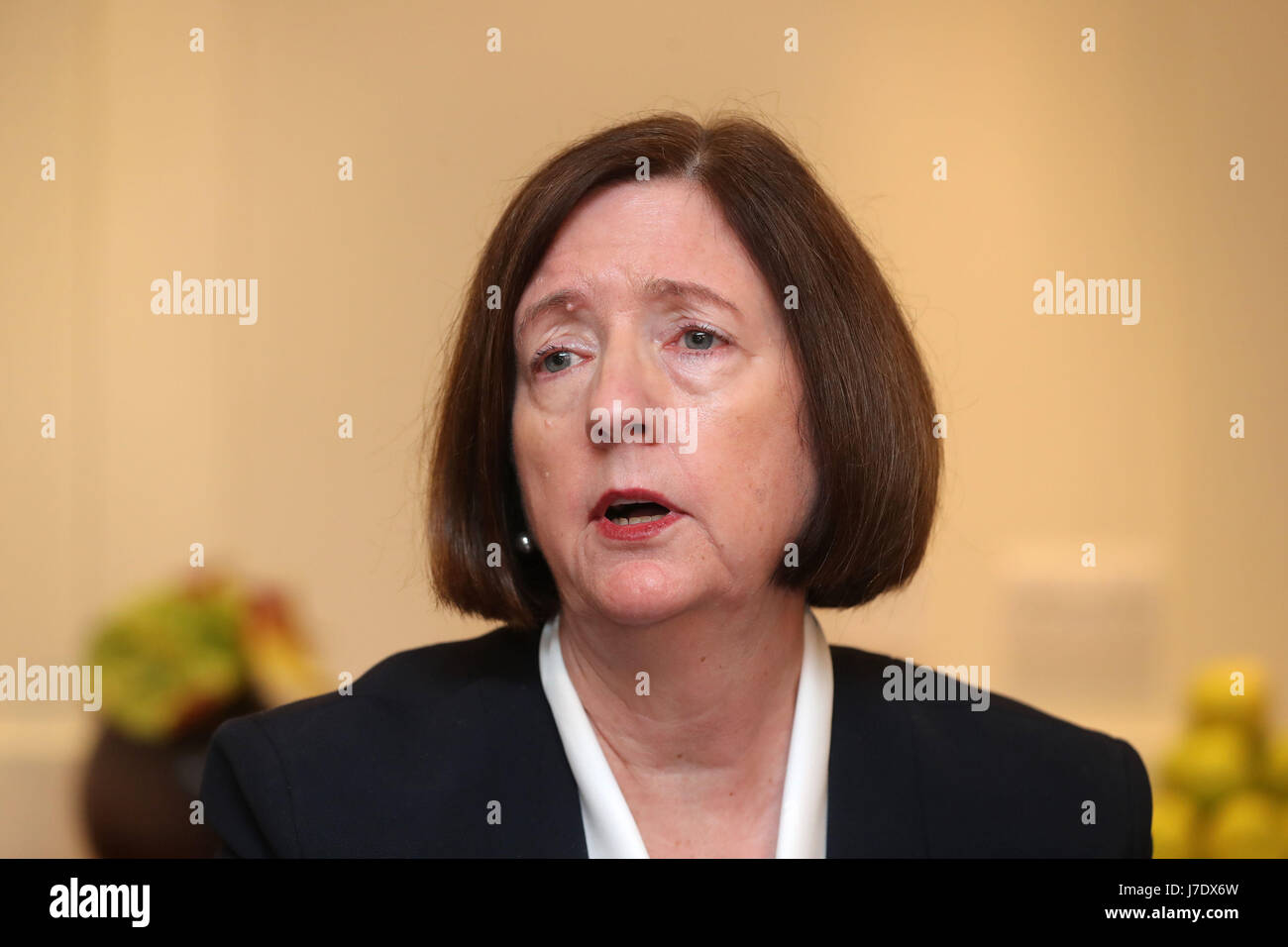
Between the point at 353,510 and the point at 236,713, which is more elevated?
the point at 353,510

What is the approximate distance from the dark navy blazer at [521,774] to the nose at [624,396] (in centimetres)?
42

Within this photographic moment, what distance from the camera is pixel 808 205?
1.76 metres

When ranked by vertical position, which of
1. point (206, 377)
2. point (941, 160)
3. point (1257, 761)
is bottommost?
point (1257, 761)

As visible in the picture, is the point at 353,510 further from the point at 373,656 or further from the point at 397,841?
the point at 397,841

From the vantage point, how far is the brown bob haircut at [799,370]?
1.72 m

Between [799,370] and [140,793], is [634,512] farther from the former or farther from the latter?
[140,793]

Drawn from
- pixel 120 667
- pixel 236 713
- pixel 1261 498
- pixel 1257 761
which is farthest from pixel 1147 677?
pixel 120 667

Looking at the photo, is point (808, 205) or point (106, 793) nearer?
point (808, 205)

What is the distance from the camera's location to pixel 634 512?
1.69m

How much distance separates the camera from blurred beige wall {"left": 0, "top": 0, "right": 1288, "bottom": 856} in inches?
122

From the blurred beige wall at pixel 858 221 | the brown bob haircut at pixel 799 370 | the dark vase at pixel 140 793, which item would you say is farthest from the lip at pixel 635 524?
the blurred beige wall at pixel 858 221

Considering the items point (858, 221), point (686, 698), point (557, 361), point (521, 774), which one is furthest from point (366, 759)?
point (858, 221)
